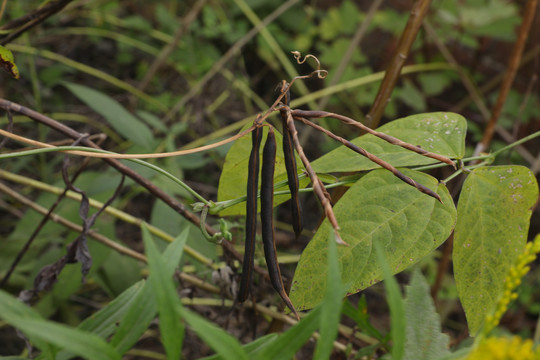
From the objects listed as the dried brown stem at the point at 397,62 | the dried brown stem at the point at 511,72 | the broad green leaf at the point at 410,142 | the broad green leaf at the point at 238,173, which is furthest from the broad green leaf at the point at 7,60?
the dried brown stem at the point at 511,72

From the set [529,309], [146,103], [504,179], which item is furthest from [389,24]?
[504,179]

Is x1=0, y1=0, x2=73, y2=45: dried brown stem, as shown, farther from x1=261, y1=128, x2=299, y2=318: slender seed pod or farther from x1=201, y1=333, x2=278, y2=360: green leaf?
x1=201, y1=333, x2=278, y2=360: green leaf

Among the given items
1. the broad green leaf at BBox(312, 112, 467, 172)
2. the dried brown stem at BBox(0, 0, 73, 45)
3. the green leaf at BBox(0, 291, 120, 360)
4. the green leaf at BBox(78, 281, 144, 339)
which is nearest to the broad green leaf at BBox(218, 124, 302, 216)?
the broad green leaf at BBox(312, 112, 467, 172)

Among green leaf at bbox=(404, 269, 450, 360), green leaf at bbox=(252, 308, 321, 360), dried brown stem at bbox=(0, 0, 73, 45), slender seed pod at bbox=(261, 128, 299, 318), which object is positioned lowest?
green leaf at bbox=(404, 269, 450, 360)

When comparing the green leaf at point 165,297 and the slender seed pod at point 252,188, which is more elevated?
the slender seed pod at point 252,188

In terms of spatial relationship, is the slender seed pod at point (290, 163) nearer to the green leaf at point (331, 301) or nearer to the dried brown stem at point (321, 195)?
the dried brown stem at point (321, 195)

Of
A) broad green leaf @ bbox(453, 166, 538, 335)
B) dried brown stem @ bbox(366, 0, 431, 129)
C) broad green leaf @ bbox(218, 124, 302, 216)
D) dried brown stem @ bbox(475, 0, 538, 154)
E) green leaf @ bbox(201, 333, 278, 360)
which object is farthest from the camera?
dried brown stem @ bbox(475, 0, 538, 154)

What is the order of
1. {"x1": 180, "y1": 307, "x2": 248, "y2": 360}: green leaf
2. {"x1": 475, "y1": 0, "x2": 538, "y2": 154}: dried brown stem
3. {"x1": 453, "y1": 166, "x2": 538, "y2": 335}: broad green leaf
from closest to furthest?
{"x1": 180, "y1": 307, "x2": 248, "y2": 360}: green leaf < {"x1": 453, "y1": 166, "x2": 538, "y2": 335}: broad green leaf < {"x1": 475, "y1": 0, "x2": 538, "y2": 154}: dried brown stem
